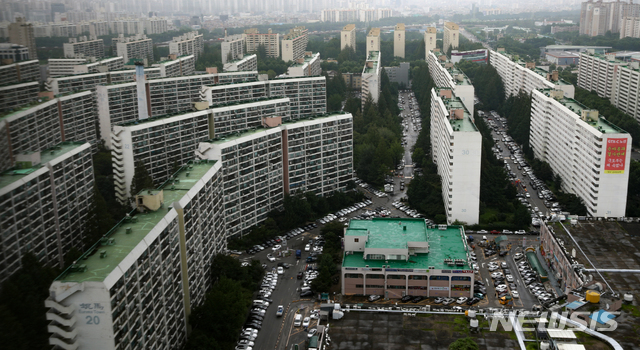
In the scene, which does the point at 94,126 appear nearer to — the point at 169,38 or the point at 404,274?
the point at 404,274

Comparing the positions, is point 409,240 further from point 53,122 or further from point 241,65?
point 241,65

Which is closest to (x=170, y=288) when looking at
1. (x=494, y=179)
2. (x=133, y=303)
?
(x=133, y=303)

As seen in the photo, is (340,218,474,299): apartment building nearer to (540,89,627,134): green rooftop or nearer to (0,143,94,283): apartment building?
(540,89,627,134): green rooftop

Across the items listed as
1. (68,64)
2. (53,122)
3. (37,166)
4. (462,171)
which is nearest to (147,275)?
(37,166)

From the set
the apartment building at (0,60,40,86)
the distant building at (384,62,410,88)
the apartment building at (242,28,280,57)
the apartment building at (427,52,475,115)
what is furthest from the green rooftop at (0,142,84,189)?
the apartment building at (242,28,280,57)

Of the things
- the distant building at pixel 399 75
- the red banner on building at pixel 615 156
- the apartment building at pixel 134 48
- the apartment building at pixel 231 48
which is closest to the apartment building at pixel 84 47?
the apartment building at pixel 134 48

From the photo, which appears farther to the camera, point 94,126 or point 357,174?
point 94,126

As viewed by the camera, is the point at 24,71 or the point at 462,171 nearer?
the point at 462,171
